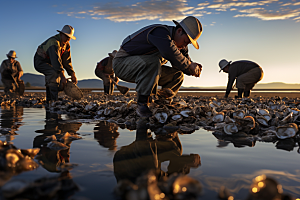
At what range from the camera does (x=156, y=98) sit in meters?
3.79

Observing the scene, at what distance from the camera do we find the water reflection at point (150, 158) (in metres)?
1.33

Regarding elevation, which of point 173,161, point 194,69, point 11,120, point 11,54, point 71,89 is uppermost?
point 11,54

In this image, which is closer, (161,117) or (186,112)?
(161,117)

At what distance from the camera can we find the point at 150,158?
1582 mm

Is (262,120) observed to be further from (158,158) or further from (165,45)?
(158,158)

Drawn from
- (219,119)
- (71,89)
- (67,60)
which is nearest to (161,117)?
(219,119)

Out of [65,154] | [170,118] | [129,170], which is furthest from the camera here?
[170,118]

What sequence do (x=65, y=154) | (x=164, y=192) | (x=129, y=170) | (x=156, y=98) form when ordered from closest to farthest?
(x=164, y=192), (x=129, y=170), (x=65, y=154), (x=156, y=98)

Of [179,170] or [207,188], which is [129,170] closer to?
[179,170]

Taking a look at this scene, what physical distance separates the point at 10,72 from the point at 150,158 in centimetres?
1126

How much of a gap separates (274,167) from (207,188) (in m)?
0.58

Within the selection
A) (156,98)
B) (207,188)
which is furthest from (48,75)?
(207,188)

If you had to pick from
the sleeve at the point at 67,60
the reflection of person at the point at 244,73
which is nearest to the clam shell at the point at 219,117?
the sleeve at the point at 67,60

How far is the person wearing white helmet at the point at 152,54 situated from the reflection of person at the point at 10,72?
9090mm
